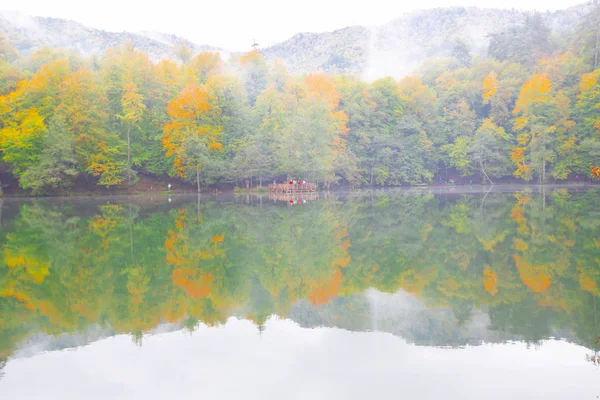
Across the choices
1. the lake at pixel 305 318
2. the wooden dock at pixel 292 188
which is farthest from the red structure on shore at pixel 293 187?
the lake at pixel 305 318

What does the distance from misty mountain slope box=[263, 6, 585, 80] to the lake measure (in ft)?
351

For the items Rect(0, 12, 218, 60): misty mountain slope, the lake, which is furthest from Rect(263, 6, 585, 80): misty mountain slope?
the lake

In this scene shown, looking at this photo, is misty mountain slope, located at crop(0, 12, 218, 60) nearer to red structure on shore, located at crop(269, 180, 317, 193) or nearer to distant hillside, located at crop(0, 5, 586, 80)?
distant hillside, located at crop(0, 5, 586, 80)

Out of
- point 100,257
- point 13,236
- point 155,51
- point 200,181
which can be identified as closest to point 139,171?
point 200,181

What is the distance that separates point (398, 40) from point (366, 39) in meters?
8.59

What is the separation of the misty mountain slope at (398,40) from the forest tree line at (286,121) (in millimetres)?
55774

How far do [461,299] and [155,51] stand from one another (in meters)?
130

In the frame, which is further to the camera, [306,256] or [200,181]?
[200,181]

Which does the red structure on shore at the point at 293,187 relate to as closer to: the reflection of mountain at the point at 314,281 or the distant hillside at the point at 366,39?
the reflection of mountain at the point at 314,281

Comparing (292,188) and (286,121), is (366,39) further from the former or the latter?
(292,188)

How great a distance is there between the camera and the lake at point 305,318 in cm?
507

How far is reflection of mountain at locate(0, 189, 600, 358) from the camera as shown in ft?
22.1

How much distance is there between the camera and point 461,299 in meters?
7.77

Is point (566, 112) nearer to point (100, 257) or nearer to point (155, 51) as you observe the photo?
point (100, 257)
